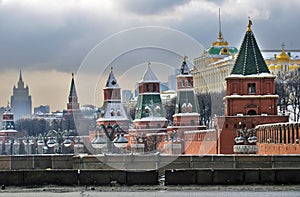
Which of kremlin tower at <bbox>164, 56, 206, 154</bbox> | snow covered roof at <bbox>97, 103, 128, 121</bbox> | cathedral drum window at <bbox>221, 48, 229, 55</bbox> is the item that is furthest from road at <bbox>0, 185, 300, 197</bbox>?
cathedral drum window at <bbox>221, 48, 229, 55</bbox>

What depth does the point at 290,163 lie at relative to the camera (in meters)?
32.7

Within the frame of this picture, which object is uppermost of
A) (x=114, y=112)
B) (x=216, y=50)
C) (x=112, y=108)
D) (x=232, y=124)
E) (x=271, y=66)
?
(x=216, y=50)

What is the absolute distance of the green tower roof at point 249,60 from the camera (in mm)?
61000

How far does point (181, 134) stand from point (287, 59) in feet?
190

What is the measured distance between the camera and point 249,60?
6109 centimetres

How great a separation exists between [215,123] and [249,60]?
4.72m

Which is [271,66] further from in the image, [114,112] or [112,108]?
[114,112]

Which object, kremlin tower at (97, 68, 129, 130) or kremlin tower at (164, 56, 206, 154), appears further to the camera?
kremlin tower at (97, 68, 129, 130)

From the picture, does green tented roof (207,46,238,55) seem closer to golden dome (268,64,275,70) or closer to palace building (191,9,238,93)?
palace building (191,9,238,93)

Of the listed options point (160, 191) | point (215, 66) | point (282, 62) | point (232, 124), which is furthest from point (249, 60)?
point (282, 62)

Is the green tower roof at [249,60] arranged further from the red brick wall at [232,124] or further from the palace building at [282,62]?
the palace building at [282,62]

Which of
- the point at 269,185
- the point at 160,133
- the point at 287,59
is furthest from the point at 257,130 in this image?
the point at 287,59

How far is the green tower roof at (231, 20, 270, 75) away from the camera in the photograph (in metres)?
61.0

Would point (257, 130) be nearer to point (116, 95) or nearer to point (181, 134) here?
point (181, 134)
